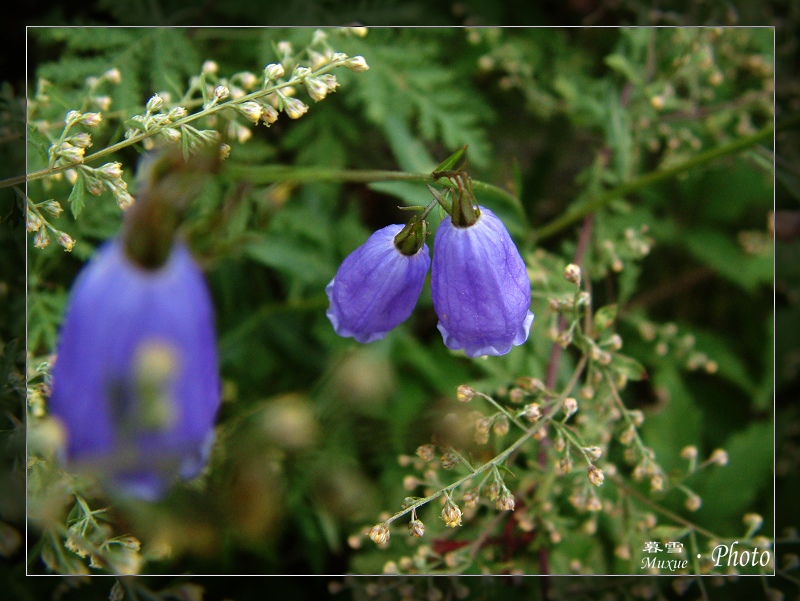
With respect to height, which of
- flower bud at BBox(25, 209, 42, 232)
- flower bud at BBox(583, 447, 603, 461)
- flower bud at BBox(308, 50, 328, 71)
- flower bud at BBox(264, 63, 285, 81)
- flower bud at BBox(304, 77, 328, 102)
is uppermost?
flower bud at BBox(308, 50, 328, 71)

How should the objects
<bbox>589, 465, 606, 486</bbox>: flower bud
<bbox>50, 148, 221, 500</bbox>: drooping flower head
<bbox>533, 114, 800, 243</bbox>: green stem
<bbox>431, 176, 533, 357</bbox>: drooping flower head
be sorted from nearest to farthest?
1. <bbox>50, 148, 221, 500</bbox>: drooping flower head
2. <bbox>431, 176, 533, 357</bbox>: drooping flower head
3. <bbox>589, 465, 606, 486</bbox>: flower bud
4. <bbox>533, 114, 800, 243</bbox>: green stem

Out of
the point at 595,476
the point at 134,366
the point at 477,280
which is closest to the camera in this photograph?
the point at 134,366

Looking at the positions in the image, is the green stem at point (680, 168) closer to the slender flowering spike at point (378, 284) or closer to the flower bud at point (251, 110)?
the slender flowering spike at point (378, 284)

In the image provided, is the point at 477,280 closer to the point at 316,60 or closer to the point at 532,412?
the point at 532,412

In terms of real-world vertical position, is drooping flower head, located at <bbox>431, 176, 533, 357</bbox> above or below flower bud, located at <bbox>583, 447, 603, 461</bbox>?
above

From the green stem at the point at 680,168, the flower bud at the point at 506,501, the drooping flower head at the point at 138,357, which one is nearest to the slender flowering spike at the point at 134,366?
the drooping flower head at the point at 138,357

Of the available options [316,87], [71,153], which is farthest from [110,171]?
[316,87]

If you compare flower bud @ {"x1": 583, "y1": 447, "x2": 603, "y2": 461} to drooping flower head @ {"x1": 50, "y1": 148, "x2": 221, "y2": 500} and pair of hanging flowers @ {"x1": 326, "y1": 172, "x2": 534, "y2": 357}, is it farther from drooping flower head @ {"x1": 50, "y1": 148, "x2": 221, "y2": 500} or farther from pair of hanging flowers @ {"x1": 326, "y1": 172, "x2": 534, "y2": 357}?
drooping flower head @ {"x1": 50, "y1": 148, "x2": 221, "y2": 500}

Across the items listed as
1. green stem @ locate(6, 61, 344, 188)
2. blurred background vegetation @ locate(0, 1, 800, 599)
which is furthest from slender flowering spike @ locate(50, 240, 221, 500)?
green stem @ locate(6, 61, 344, 188)
